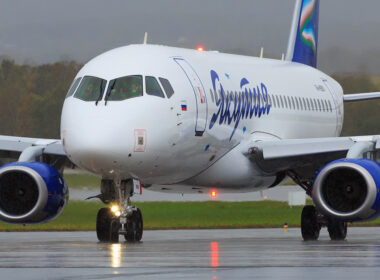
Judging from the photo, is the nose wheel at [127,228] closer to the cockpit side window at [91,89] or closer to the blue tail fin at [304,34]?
the cockpit side window at [91,89]

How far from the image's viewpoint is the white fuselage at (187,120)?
18312 millimetres

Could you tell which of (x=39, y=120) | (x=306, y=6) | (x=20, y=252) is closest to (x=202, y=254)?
(x=20, y=252)

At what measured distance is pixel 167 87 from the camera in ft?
65.2

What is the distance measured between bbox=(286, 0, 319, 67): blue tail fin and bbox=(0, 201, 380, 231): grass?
5.05 meters

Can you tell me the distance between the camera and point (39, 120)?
3809 cm

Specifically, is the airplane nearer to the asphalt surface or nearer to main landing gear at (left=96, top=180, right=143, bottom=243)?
main landing gear at (left=96, top=180, right=143, bottom=243)

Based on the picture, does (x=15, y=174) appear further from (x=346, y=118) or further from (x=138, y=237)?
(x=346, y=118)

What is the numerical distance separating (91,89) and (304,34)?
49.6 feet

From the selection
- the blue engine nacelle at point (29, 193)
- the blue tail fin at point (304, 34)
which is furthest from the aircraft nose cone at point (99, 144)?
the blue tail fin at point (304, 34)

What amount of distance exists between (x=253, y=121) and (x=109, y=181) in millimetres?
4487

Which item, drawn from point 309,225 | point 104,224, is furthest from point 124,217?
point 309,225

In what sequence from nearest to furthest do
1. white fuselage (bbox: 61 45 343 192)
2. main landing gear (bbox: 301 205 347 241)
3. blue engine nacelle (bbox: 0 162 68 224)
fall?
white fuselage (bbox: 61 45 343 192) → blue engine nacelle (bbox: 0 162 68 224) → main landing gear (bbox: 301 205 347 241)

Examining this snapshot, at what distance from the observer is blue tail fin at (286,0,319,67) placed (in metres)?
32.1

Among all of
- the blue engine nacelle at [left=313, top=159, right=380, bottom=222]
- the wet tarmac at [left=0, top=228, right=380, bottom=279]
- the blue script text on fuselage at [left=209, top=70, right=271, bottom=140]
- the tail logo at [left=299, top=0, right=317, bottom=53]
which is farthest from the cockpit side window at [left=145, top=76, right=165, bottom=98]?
the tail logo at [left=299, top=0, right=317, bottom=53]
